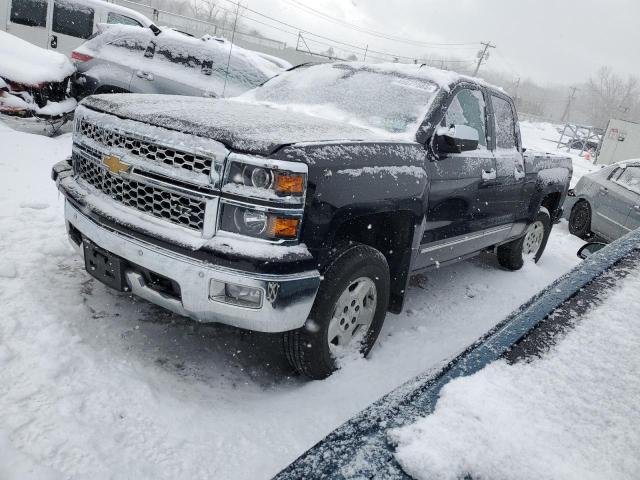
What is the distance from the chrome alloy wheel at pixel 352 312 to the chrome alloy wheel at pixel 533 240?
3633mm

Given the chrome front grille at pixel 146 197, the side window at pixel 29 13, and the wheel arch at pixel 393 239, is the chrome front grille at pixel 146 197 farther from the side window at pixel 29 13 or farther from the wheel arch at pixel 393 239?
the side window at pixel 29 13

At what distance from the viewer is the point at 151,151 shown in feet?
7.79

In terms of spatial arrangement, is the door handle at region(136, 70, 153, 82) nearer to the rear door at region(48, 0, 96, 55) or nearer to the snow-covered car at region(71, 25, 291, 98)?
the snow-covered car at region(71, 25, 291, 98)

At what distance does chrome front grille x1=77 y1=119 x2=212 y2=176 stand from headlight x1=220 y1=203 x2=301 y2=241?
0.73ft

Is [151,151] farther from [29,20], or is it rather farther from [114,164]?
[29,20]

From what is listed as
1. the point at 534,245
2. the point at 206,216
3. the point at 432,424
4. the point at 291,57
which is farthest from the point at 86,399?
the point at 291,57

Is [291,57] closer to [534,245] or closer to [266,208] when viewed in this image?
[534,245]

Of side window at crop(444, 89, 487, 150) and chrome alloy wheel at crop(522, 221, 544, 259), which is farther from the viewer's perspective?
chrome alloy wheel at crop(522, 221, 544, 259)

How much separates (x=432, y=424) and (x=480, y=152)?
328 cm

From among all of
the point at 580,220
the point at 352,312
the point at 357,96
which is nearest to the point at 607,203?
the point at 580,220

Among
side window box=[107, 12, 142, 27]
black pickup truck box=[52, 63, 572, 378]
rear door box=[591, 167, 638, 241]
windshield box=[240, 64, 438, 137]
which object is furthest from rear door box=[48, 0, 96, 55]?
rear door box=[591, 167, 638, 241]

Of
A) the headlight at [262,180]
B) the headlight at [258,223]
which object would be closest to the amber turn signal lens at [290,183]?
the headlight at [262,180]

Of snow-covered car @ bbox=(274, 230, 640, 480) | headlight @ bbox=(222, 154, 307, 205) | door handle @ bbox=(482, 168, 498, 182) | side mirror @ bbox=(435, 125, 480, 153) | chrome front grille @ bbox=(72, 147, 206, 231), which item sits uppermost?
side mirror @ bbox=(435, 125, 480, 153)

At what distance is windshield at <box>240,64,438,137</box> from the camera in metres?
3.32
